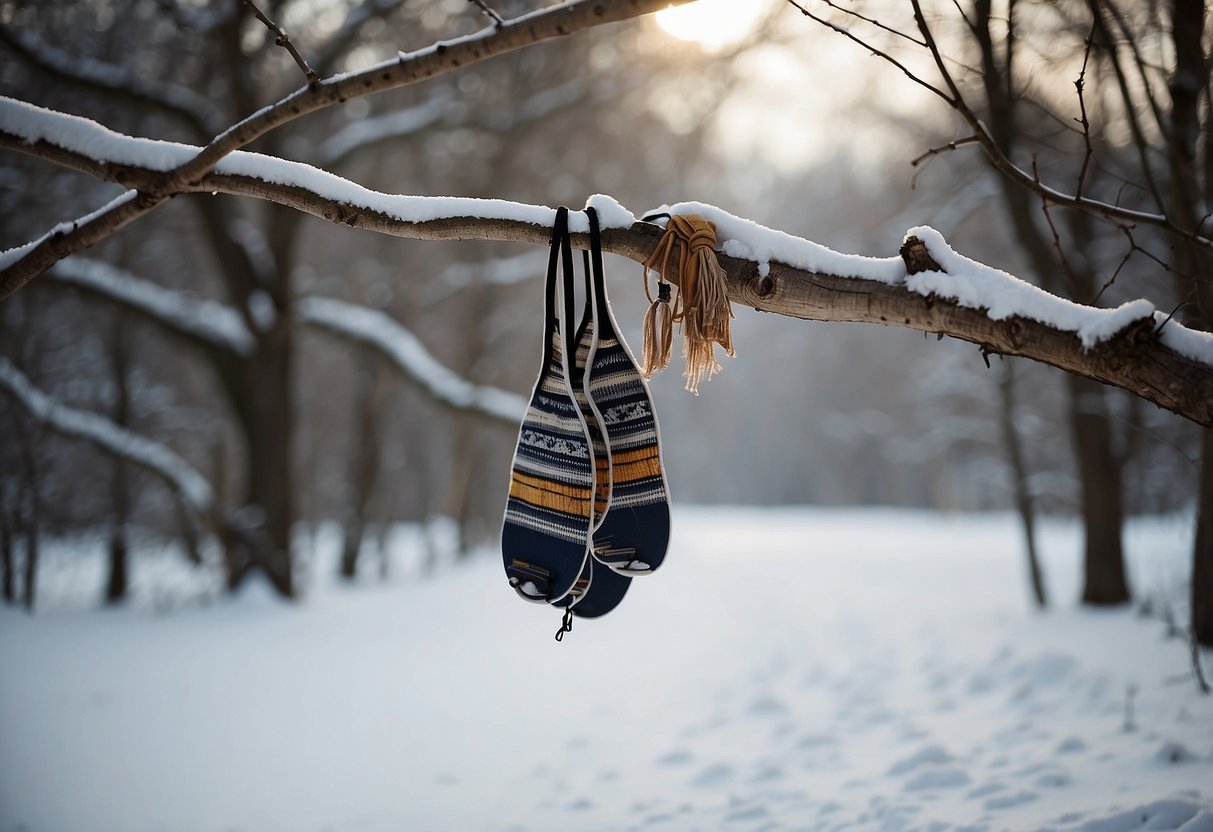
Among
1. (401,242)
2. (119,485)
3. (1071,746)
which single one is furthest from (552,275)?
(401,242)

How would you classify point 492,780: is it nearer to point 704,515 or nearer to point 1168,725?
point 1168,725

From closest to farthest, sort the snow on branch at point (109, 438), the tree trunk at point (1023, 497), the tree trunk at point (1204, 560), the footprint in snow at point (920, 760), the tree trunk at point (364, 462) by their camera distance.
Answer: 1. the footprint in snow at point (920, 760)
2. the tree trunk at point (1204, 560)
3. the tree trunk at point (1023, 497)
4. the snow on branch at point (109, 438)
5. the tree trunk at point (364, 462)

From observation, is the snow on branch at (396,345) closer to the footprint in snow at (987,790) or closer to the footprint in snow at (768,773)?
the footprint in snow at (768,773)

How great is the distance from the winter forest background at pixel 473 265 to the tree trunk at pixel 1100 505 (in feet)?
0.07

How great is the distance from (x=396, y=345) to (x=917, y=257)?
6.79 metres

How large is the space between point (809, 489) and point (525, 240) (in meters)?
27.1

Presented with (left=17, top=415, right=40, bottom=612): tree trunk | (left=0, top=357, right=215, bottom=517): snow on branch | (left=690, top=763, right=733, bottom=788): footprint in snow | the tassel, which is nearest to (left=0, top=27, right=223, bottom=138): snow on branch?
(left=0, top=357, right=215, bottom=517): snow on branch

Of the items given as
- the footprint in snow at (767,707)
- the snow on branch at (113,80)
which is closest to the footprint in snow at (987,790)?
the footprint in snow at (767,707)

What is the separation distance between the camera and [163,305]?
711cm

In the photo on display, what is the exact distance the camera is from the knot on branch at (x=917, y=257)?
6.22 feet

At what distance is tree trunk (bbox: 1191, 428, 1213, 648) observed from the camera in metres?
3.89

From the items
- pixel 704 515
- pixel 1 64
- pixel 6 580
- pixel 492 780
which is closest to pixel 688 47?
pixel 1 64

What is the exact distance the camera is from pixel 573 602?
215 centimetres

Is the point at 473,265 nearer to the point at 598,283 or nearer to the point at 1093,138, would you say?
the point at 1093,138
